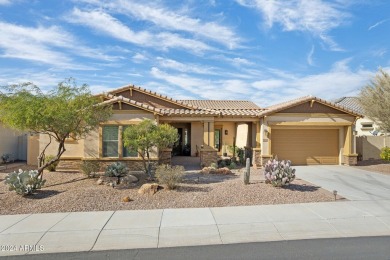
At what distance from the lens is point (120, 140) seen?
595 inches

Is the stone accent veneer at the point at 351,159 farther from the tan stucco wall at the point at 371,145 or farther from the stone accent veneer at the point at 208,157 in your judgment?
the stone accent veneer at the point at 208,157

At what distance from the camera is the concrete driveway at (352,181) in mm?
10125

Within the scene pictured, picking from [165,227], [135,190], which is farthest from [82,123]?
[165,227]

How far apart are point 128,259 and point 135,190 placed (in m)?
5.26

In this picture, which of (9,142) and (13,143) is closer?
(9,142)

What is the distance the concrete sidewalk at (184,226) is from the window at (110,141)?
24.0 ft

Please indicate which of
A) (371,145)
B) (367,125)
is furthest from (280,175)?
(367,125)

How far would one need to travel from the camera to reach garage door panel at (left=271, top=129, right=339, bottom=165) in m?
18.5

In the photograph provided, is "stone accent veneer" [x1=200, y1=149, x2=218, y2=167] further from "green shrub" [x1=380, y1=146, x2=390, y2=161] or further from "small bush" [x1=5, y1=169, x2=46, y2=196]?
"green shrub" [x1=380, y1=146, x2=390, y2=161]

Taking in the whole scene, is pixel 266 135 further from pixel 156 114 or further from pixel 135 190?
pixel 135 190

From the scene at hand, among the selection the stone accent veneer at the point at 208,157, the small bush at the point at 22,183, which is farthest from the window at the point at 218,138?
the small bush at the point at 22,183

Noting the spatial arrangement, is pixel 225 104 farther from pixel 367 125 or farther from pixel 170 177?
pixel 170 177

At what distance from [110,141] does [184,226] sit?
371 inches

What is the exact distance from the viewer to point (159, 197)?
9469mm
